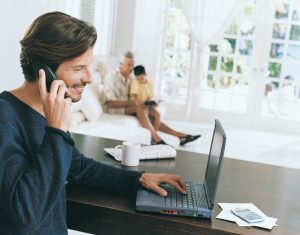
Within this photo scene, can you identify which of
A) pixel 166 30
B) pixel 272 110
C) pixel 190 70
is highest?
pixel 166 30

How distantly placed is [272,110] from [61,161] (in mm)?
5667

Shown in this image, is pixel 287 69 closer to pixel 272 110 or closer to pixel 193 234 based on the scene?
pixel 272 110

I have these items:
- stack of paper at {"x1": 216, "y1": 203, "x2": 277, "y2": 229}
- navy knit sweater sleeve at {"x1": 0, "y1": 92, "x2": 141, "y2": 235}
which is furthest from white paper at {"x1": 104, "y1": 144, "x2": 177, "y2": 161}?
navy knit sweater sleeve at {"x1": 0, "y1": 92, "x2": 141, "y2": 235}

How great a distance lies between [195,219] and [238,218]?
0.46 feet

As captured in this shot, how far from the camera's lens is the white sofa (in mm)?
3975

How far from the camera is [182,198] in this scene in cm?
152

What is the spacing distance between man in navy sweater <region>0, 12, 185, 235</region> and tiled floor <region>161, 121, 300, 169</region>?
3625 mm

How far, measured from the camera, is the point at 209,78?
661cm

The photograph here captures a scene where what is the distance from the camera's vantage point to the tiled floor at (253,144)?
4996mm

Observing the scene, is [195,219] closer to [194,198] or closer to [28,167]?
[194,198]

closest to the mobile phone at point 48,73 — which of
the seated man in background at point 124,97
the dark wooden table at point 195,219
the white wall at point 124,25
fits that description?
the dark wooden table at point 195,219

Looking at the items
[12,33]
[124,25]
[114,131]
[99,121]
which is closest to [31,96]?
[12,33]

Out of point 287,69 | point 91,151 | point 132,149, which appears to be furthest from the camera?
point 287,69

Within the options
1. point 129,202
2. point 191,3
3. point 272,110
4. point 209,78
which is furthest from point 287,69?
point 129,202
